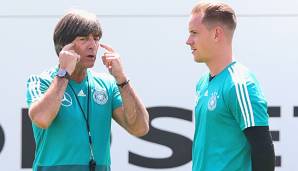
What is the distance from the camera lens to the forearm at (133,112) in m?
2.57

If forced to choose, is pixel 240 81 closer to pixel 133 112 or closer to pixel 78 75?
pixel 133 112

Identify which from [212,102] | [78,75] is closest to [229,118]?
[212,102]

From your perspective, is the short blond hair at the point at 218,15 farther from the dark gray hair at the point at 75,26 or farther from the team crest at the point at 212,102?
the dark gray hair at the point at 75,26

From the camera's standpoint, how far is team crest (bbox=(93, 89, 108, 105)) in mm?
2559

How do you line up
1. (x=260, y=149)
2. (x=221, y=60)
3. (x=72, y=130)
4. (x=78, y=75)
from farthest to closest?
(x=78, y=75), (x=72, y=130), (x=221, y=60), (x=260, y=149)

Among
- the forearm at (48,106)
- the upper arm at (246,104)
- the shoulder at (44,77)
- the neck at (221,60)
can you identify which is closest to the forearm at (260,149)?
the upper arm at (246,104)

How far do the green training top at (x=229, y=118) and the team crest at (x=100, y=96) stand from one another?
0.43 m

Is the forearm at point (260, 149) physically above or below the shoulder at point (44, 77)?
below

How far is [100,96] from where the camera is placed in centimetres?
257

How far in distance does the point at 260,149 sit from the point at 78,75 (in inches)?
32.0

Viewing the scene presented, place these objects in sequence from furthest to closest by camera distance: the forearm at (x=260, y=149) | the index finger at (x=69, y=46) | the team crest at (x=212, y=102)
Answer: the index finger at (x=69, y=46) < the team crest at (x=212, y=102) < the forearm at (x=260, y=149)

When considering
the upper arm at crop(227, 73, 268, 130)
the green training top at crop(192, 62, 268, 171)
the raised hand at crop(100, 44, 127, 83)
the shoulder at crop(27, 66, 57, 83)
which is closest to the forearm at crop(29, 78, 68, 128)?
the shoulder at crop(27, 66, 57, 83)

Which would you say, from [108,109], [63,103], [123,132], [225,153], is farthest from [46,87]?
[123,132]

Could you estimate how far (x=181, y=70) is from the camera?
3555 mm
